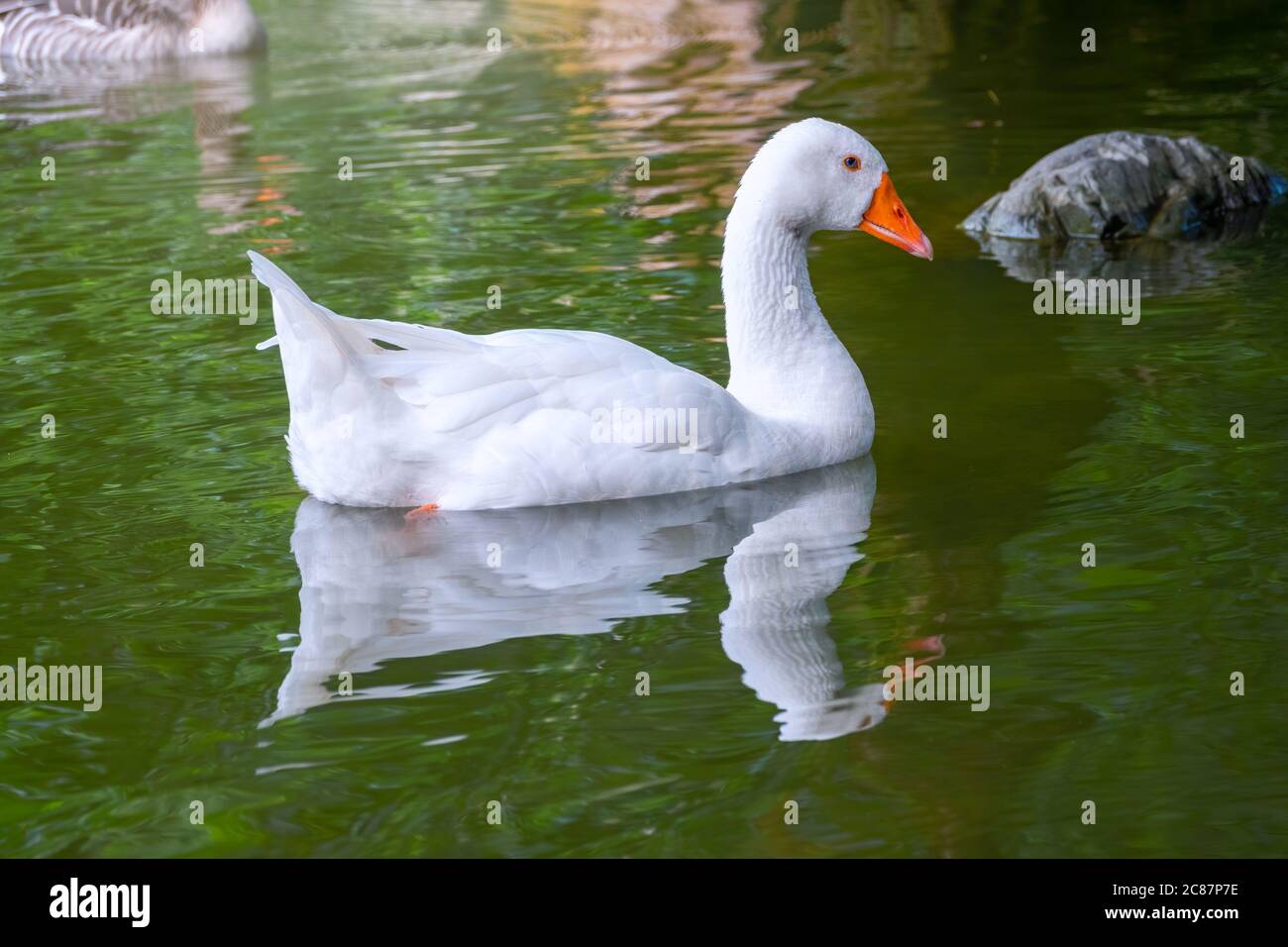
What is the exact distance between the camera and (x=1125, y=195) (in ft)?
38.8

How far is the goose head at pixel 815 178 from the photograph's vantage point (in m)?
7.68

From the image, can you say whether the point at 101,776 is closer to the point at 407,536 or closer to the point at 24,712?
the point at 24,712

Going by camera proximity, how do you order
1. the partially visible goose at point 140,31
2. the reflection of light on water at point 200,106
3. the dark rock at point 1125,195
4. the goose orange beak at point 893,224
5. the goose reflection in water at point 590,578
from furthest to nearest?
the partially visible goose at point 140,31 < the reflection of light on water at point 200,106 < the dark rock at point 1125,195 < the goose orange beak at point 893,224 < the goose reflection in water at point 590,578

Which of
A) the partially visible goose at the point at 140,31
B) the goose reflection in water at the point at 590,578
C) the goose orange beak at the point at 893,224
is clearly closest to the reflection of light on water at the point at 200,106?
the partially visible goose at the point at 140,31

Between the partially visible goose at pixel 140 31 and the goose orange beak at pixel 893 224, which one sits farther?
the partially visible goose at pixel 140 31

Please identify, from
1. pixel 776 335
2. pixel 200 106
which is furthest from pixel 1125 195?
pixel 200 106

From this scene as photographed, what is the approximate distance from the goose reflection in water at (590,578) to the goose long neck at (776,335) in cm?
36

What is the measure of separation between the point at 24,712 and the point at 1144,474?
4504 millimetres

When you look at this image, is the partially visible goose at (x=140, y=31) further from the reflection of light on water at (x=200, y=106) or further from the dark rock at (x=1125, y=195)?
the dark rock at (x=1125, y=195)

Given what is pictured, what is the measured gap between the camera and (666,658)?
5.83 metres

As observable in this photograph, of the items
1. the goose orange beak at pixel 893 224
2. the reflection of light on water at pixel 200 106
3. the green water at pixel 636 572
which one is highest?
the reflection of light on water at pixel 200 106

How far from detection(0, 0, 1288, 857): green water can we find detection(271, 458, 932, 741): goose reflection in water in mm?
22

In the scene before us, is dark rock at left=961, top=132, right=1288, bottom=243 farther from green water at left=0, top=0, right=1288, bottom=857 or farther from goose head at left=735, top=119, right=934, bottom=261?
goose head at left=735, top=119, right=934, bottom=261

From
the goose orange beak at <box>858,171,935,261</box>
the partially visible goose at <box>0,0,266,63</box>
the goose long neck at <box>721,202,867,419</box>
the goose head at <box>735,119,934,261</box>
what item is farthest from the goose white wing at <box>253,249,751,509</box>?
the partially visible goose at <box>0,0,266,63</box>
